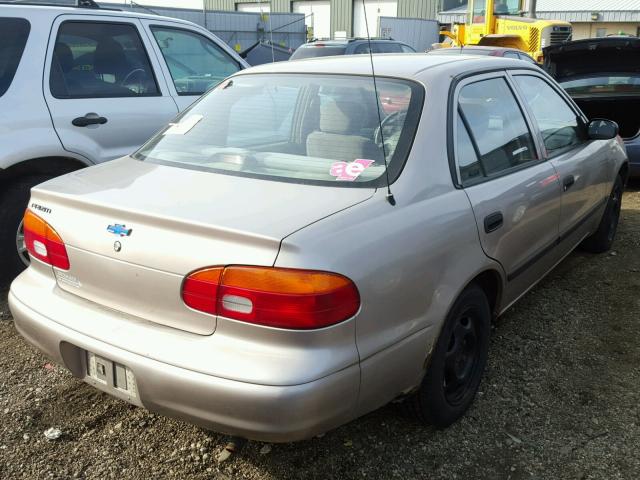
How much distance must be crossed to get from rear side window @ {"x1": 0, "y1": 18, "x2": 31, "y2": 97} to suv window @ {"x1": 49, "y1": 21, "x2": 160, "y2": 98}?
212 mm

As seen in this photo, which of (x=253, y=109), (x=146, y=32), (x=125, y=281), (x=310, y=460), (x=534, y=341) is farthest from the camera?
(x=146, y=32)

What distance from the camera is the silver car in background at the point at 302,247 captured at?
1.94 metres

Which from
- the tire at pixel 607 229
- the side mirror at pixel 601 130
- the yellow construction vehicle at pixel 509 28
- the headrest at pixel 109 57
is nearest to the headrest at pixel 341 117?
the side mirror at pixel 601 130

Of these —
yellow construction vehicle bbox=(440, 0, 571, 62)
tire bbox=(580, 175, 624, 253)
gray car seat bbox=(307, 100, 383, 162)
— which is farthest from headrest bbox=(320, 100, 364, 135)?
yellow construction vehicle bbox=(440, 0, 571, 62)

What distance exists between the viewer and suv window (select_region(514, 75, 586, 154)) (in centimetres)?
350

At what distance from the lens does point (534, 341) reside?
352 centimetres

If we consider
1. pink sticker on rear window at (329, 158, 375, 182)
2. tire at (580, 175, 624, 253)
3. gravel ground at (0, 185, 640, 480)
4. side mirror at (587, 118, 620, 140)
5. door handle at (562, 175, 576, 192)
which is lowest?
gravel ground at (0, 185, 640, 480)

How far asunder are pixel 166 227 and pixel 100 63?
9.48 feet

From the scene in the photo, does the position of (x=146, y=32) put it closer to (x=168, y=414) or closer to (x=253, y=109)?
(x=253, y=109)

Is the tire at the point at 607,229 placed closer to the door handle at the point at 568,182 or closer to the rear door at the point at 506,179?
the door handle at the point at 568,182

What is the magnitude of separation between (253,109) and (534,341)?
80.6 inches

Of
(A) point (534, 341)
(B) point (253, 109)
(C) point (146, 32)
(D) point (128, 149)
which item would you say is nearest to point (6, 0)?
(C) point (146, 32)

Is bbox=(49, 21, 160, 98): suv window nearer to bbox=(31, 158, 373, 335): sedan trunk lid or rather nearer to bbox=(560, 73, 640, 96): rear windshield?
bbox=(31, 158, 373, 335): sedan trunk lid

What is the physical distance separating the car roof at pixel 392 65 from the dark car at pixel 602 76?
4.30 meters
